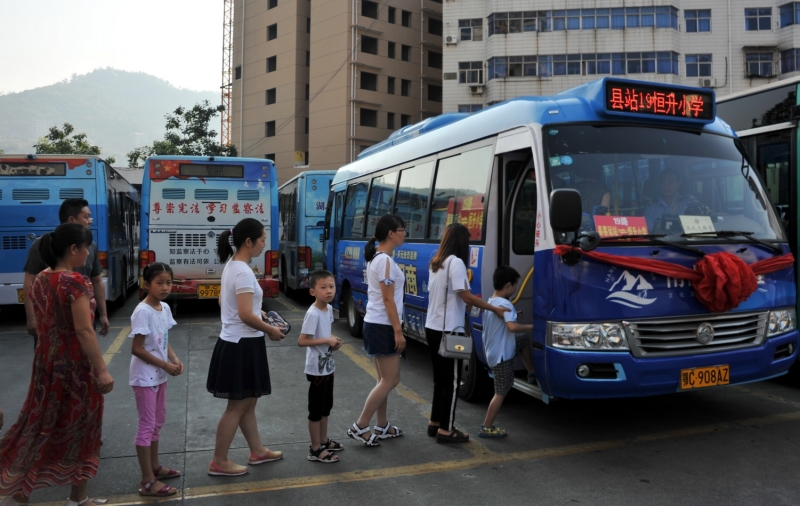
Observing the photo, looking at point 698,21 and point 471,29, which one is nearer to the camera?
point 698,21

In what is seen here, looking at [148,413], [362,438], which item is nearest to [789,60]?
[362,438]

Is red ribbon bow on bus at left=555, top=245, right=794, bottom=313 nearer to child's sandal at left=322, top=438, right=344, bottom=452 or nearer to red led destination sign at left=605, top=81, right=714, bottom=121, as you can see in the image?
red led destination sign at left=605, top=81, right=714, bottom=121

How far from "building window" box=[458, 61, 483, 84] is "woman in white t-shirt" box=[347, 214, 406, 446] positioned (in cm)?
3528

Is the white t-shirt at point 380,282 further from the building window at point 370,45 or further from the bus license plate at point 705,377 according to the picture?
the building window at point 370,45

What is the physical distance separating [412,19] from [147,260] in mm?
39561

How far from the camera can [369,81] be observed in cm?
4609

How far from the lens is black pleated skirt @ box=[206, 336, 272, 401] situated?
14.3ft

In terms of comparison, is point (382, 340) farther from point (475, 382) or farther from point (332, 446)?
point (475, 382)

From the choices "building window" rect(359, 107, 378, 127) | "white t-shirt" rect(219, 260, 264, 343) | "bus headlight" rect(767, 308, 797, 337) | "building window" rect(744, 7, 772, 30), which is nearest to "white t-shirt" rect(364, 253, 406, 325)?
"white t-shirt" rect(219, 260, 264, 343)

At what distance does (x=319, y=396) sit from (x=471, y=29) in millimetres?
36964

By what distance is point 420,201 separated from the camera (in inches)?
295

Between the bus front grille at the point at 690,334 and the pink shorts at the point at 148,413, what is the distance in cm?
317

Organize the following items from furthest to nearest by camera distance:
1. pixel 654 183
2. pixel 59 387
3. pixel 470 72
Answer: pixel 470 72, pixel 654 183, pixel 59 387

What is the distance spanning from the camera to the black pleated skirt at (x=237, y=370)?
14.3ft
